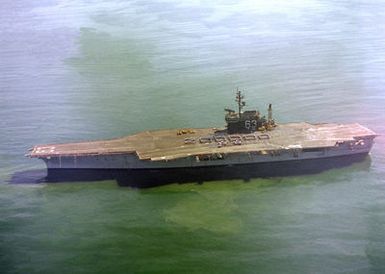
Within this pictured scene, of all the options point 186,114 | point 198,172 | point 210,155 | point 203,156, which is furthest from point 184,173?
point 186,114

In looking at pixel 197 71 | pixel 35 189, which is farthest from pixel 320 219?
pixel 197 71

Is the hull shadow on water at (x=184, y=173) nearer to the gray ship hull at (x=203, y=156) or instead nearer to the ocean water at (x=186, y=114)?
the gray ship hull at (x=203, y=156)

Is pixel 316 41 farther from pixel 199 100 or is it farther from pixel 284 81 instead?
pixel 199 100

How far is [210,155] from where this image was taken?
187ft

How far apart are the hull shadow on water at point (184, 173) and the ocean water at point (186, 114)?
0.86m

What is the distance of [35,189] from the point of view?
55.4m

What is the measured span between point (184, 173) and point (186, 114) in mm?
15702

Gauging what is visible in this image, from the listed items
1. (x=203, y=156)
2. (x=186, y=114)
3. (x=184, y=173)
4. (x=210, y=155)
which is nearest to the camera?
(x=203, y=156)

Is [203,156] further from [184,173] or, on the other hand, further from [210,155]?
[184,173]

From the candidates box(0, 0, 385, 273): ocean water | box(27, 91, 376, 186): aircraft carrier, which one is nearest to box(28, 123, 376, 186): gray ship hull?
box(27, 91, 376, 186): aircraft carrier

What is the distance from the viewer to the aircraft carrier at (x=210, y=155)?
57.2 metres

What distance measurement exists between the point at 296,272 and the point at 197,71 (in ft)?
170

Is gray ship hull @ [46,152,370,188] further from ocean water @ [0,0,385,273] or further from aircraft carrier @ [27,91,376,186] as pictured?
ocean water @ [0,0,385,273]

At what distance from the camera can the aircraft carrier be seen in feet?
188
